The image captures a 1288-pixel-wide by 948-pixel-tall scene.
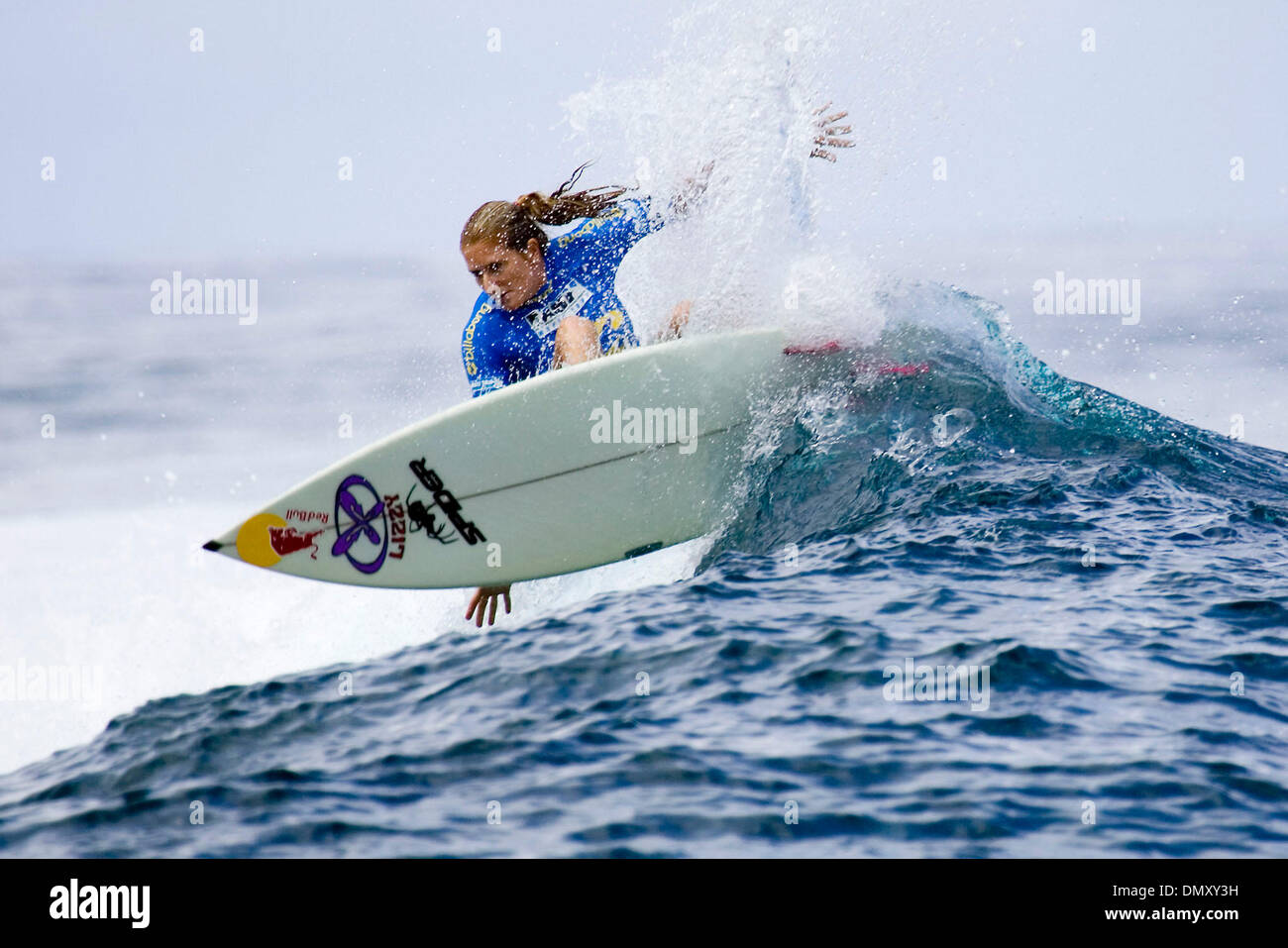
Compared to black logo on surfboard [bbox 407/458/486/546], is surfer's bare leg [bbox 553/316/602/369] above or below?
above

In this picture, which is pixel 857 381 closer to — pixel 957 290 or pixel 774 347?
pixel 774 347

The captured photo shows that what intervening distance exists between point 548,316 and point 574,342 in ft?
0.72

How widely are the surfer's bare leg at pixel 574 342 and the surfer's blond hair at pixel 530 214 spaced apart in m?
0.45

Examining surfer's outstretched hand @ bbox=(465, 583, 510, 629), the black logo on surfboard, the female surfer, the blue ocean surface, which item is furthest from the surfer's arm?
surfer's outstretched hand @ bbox=(465, 583, 510, 629)

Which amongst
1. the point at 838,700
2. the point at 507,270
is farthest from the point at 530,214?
the point at 838,700

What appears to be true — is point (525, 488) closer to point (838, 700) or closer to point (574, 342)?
point (574, 342)

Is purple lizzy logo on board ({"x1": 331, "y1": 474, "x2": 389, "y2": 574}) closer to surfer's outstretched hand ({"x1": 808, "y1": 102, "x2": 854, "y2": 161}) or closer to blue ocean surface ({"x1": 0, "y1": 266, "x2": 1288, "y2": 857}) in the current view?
blue ocean surface ({"x1": 0, "y1": 266, "x2": 1288, "y2": 857})

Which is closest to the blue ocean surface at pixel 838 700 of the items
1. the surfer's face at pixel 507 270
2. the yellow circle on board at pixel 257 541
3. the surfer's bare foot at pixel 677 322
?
the surfer's bare foot at pixel 677 322

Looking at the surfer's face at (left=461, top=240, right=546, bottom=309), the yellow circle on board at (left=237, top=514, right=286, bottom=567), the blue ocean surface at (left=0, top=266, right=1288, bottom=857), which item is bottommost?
the blue ocean surface at (left=0, top=266, right=1288, bottom=857)

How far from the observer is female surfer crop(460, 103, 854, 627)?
653 centimetres

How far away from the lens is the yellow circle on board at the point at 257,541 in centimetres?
607

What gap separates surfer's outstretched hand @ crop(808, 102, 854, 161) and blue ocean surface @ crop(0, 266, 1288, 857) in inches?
58.5

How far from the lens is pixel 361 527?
628 cm

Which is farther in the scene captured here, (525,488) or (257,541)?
(525,488)
